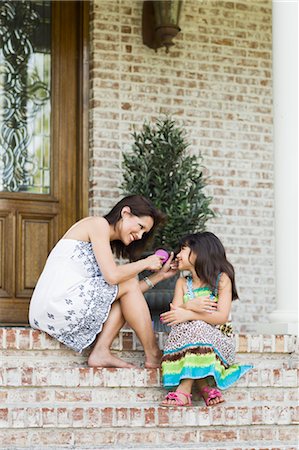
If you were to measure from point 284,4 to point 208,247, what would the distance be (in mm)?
1964

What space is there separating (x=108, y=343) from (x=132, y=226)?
2.26ft

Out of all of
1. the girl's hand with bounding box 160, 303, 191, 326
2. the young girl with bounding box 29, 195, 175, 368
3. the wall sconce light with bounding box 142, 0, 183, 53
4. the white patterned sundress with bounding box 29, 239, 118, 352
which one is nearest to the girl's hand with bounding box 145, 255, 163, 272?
the young girl with bounding box 29, 195, 175, 368

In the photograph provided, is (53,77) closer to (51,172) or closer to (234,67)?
(51,172)

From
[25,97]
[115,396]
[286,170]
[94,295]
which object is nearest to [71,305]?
[94,295]

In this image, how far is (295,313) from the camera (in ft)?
20.3

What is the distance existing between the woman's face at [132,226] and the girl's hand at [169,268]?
24 cm

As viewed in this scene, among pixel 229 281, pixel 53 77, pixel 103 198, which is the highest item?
pixel 53 77

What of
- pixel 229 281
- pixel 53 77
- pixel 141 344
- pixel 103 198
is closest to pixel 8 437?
pixel 141 344

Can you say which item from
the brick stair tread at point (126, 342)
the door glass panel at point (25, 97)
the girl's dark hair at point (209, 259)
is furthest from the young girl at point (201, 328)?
the door glass panel at point (25, 97)

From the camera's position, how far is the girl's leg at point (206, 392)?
5137 mm

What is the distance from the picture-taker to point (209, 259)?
17.9ft

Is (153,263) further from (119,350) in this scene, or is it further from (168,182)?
(168,182)

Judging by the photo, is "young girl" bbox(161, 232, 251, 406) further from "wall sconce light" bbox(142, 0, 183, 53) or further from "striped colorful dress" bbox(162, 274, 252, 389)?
"wall sconce light" bbox(142, 0, 183, 53)

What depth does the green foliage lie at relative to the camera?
691 cm
